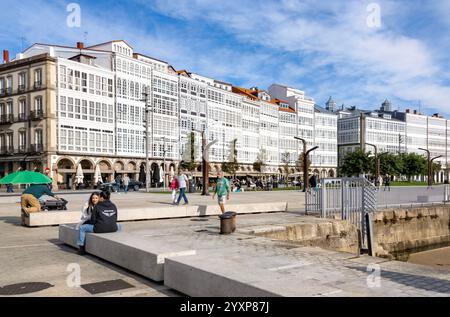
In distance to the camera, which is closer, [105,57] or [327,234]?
[327,234]

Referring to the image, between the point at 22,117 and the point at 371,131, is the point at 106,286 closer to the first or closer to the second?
the point at 22,117

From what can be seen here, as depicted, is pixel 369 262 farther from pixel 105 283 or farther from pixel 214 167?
pixel 214 167

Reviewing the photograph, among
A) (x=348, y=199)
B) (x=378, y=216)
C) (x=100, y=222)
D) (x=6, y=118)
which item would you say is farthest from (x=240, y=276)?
(x=6, y=118)

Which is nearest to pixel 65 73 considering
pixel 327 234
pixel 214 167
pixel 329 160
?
pixel 214 167

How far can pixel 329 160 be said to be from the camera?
105m

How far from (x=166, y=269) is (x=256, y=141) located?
3193 inches

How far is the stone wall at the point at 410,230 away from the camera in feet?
64.8

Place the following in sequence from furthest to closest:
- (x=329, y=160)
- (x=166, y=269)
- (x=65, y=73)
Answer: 1. (x=329, y=160)
2. (x=65, y=73)
3. (x=166, y=269)

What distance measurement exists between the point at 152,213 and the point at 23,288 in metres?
9.68

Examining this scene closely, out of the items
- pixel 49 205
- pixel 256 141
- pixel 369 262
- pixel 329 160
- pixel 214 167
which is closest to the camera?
pixel 369 262

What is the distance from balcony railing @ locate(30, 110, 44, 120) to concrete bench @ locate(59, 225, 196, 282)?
4852cm

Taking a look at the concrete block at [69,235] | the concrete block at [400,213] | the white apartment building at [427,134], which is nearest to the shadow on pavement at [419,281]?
the concrete block at [69,235]

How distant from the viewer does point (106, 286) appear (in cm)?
654

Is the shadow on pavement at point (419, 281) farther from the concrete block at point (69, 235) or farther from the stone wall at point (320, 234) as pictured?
the concrete block at point (69, 235)
